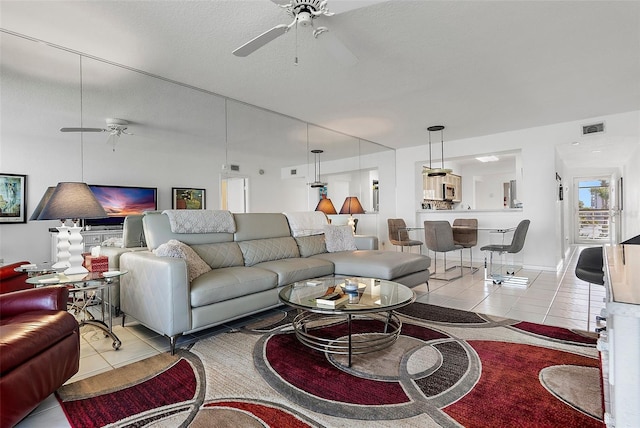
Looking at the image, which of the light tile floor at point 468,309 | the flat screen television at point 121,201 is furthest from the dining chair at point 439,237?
the flat screen television at point 121,201

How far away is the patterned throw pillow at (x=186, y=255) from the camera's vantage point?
257 cm

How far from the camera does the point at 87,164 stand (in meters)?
4.72

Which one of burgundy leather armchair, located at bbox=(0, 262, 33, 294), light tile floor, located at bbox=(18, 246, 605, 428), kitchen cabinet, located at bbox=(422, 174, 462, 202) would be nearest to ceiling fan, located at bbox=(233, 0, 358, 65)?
light tile floor, located at bbox=(18, 246, 605, 428)

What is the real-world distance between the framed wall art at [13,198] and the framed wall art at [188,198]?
6.35ft

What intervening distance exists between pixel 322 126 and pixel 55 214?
417 centimetres

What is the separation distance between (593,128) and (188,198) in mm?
6670

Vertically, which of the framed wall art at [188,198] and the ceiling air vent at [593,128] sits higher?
the ceiling air vent at [593,128]

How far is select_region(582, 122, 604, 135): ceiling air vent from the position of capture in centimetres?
494

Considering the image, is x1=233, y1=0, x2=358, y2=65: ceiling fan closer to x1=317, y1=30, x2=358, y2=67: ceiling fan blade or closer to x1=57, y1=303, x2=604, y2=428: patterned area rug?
x1=317, y1=30, x2=358, y2=67: ceiling fan blade

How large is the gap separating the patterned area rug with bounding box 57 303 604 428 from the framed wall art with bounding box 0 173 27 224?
3.93 meters

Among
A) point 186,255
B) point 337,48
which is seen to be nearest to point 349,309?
point 186,255

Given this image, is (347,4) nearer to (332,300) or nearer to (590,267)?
(332,300)

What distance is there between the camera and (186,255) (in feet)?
8.68

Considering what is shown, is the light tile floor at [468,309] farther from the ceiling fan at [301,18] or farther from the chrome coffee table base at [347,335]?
the ceiling fan at [301,18]
